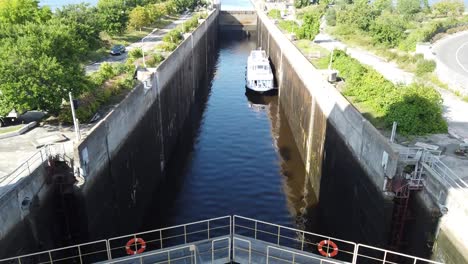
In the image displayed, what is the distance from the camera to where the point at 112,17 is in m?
49.3

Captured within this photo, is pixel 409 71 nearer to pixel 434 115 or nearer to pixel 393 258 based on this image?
pixel 434 115

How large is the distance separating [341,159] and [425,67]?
1345cm

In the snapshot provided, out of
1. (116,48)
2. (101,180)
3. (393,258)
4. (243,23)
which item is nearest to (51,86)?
(101,180)

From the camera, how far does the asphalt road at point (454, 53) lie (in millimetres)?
34838

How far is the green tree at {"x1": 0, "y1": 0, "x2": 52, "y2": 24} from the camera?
34688 millimetres

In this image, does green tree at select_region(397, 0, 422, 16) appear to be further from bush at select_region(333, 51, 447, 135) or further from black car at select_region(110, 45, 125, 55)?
bush at select_region(333, 51, 447, 135)

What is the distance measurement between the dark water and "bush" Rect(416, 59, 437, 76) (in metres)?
11.0

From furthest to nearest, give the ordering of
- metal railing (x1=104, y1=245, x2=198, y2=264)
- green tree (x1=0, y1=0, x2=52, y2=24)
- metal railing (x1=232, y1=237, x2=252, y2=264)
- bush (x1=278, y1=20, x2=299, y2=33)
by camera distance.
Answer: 1. bush (x1=278, y1=20, x2=299, y2=33)
2. green tree (x1=0, y1=0, x2=52, y2=24)
3. metal railing (x1=232, y1=237, x2=252, y2=264)
4. metal railing (x1=104, y1=245, x2=198, y2=264)

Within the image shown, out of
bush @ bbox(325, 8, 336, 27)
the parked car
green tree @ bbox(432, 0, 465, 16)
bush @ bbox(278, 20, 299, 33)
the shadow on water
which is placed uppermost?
green tree @ bbox(432, 0, 465, 16)

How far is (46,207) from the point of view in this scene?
48.1 ft

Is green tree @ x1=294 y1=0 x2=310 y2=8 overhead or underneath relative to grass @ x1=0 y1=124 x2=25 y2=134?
overhead

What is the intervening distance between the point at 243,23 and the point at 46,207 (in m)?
83.0

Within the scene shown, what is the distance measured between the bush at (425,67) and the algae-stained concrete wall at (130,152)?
19035mm

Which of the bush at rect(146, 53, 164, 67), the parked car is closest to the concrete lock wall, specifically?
the parked car
